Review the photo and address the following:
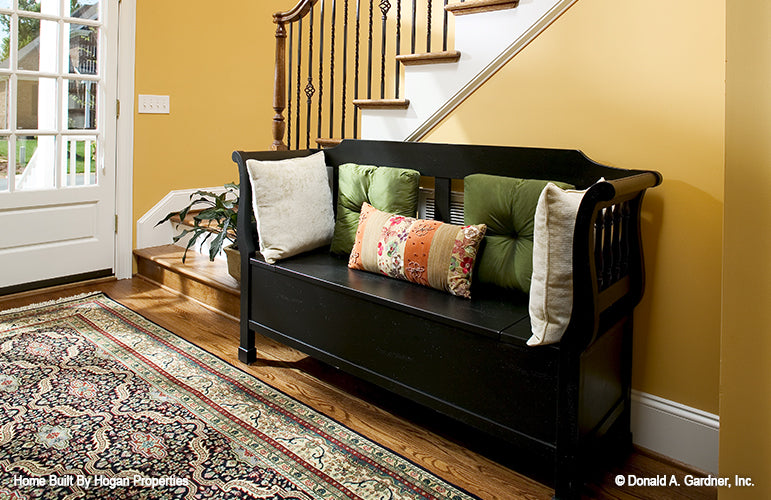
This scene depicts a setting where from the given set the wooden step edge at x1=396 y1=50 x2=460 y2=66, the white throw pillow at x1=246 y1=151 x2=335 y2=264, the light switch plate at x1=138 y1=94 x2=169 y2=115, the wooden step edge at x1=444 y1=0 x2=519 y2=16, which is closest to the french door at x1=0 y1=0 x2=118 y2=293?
the light switch plate at x1=138 y1=94 x2=169 y2=115

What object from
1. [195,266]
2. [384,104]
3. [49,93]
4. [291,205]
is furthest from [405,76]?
[49,93]

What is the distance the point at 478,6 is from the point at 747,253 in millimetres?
1447

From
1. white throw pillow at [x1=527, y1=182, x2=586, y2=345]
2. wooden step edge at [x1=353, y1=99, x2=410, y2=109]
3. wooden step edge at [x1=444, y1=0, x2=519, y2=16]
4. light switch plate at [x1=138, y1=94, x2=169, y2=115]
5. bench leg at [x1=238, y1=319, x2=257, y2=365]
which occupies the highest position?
wooden step edge at [x1=444, y1=0, x2=519, y2=16]

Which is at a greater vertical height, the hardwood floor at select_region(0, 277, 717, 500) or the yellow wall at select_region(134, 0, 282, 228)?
the yellow wall at select_region(134, 0, 282, 228)

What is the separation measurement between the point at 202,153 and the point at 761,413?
3.77 m

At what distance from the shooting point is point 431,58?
7.61 ft

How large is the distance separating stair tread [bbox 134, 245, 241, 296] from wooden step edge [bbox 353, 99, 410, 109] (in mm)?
1175

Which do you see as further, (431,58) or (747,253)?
(431,58)

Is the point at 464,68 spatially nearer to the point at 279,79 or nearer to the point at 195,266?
the point at 279,79

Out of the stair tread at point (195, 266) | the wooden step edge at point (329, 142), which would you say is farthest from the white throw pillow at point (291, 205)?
the stair tread at point (195, 266)

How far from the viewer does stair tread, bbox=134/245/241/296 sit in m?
3.15

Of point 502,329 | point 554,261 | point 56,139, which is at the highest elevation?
point 56,139

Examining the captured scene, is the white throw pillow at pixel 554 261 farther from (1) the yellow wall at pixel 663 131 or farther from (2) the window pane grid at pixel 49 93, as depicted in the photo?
(2) the window pane grid at pixel 49 93

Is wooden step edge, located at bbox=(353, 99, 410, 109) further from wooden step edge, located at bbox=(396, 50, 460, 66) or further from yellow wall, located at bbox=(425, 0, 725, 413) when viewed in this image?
yellow wall, located at bbox=(425, 0, 725, 413)
